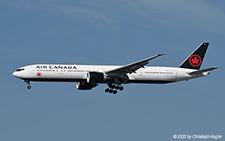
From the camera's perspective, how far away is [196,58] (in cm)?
7944

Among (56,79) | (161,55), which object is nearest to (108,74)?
(56,79)

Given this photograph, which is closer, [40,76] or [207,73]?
[40,76]

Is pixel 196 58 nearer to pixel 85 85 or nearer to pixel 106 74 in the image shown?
pixel 106 74

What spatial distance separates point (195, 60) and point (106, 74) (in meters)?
16.4

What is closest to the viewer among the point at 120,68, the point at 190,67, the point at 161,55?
the point at 161,55

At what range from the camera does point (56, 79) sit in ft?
229

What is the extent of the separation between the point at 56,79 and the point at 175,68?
1860cm

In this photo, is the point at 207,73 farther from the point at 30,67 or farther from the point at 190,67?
the point at 30,67

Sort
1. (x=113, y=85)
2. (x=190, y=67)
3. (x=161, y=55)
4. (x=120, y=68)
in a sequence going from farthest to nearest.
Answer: (x=190, y=67) < (x=113, y=85) < (x=120, y=68) < (x=161, y=55)

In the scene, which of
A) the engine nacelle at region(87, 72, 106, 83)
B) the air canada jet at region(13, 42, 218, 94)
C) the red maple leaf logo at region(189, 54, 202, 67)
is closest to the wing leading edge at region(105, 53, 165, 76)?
the air canada jet at region(13, 42, 218, 94)

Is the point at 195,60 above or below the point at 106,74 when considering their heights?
above

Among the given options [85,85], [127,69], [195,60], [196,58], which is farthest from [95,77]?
[196,58]

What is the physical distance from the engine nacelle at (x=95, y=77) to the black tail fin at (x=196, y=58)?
47.2ft

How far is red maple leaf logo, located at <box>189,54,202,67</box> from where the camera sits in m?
78.9
